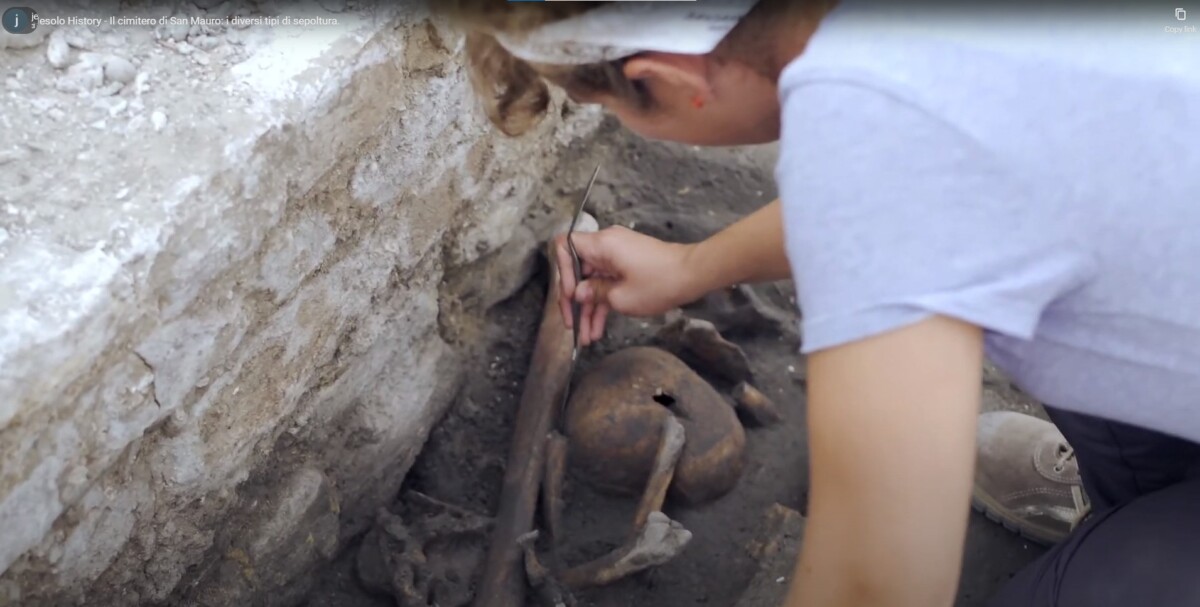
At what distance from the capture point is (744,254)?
5.46ft

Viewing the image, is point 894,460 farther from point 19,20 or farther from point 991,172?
point 19,20

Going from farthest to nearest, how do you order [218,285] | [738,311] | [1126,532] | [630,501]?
[738,311] < [630,501] < [1126,532] < [218,285]

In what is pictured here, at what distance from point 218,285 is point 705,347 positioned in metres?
1.03

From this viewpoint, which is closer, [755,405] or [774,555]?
[774,555]

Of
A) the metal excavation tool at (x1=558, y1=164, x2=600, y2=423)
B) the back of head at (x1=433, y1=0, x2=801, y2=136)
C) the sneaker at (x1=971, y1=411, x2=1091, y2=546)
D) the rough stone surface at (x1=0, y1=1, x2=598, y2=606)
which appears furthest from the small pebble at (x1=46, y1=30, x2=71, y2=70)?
the sneaker at (x1=971, y1=411, x2=1091, y2=546)

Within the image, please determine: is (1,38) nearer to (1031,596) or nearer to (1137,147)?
(1137,147)

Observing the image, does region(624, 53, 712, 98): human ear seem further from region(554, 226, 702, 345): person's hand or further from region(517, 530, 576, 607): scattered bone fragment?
region(517, 530, 576, 607): scattered bone fragment

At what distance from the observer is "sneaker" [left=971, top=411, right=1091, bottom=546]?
2049 mm

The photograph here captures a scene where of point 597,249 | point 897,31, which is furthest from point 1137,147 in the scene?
point 597,249

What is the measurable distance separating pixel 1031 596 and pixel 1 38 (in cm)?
160

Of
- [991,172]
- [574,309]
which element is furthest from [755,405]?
[991,172]

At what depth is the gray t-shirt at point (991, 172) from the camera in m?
0.93

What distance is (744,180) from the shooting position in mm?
2682

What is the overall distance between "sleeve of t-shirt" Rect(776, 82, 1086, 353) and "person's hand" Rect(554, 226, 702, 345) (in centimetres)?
78
